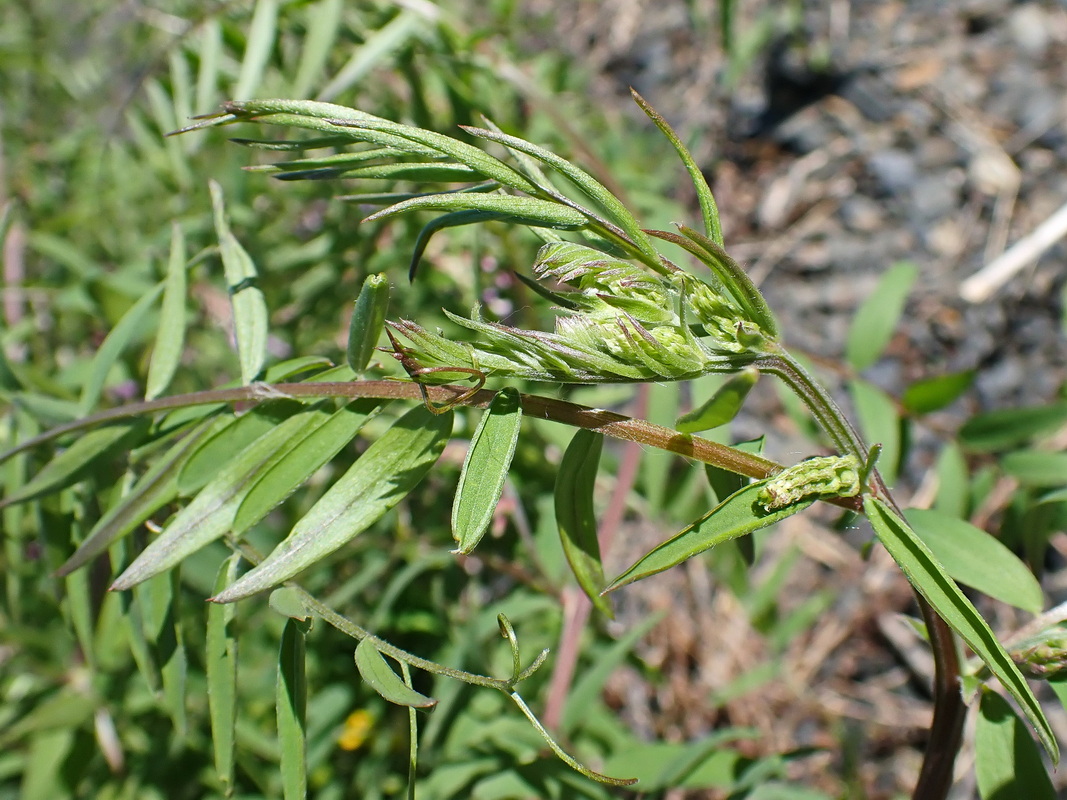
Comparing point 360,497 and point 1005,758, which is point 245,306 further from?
point 1005,758

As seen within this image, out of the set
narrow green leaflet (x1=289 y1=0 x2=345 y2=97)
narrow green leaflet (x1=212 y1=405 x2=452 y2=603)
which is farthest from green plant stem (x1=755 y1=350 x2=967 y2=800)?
narrow green leaflet (x1=289 y1=0 x2=345 y2=97)

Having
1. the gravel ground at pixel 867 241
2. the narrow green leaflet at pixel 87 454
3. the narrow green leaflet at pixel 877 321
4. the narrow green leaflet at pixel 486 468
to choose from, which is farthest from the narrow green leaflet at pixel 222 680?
the gravel ground at pixel 867 241

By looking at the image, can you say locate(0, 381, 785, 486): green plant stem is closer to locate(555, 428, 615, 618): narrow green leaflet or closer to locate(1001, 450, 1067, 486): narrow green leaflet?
locate(555, 428, 615, 618): narrow green leaflet

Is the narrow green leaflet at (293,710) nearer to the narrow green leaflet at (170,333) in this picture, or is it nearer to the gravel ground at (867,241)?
the narrow green leaflet at (170,333)

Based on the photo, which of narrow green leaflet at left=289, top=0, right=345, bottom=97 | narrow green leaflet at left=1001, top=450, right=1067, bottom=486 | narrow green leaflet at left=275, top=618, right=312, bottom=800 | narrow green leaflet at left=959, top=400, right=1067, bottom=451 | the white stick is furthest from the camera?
the white stick

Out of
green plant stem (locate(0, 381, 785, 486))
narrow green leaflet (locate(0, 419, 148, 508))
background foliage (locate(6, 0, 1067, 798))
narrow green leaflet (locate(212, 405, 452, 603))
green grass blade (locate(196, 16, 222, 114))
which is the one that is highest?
green grass blade (locate(196, 16, 222, 114))

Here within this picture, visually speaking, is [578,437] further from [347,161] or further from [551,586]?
[551,586]

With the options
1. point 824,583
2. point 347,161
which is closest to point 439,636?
point 824,583

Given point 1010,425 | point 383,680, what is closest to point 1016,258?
point 1010,425
